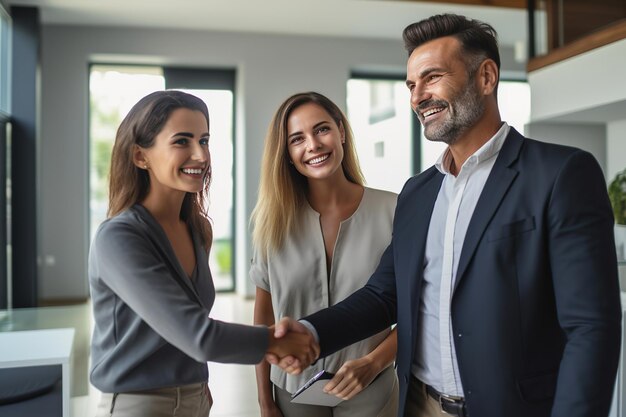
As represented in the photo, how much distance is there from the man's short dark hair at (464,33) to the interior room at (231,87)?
4.19m

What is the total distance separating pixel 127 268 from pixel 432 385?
76 cm

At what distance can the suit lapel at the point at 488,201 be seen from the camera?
1.35 meters

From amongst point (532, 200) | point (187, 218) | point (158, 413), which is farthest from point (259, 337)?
point (532, 200)

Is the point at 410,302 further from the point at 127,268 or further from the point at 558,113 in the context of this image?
the point at 558,113

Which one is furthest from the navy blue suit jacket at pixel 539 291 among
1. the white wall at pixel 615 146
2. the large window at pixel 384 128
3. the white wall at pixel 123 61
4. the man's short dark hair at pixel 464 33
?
the large window at pixel 384 128

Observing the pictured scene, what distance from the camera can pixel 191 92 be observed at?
798 centimetres

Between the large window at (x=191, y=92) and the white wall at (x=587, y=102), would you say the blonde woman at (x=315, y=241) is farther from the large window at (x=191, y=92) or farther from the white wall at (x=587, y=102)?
the large window at (x=191, y=92)

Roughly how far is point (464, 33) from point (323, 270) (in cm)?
80

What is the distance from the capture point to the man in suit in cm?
122

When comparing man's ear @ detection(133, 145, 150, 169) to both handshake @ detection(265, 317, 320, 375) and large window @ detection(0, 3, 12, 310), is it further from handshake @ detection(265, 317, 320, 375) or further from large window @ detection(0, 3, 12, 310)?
large window @ detection(0, 3, 12, 310)

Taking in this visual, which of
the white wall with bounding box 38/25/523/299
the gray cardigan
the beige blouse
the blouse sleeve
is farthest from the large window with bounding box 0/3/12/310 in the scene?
the gray cardigan

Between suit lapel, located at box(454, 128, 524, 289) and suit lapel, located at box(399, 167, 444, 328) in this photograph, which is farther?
suit lapel, located at box(399, 167, 444, 328)

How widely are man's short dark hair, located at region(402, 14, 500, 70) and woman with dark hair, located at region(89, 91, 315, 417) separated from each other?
60 centimetres

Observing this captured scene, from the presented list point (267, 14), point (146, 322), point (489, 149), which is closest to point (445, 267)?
point (489, 149)
